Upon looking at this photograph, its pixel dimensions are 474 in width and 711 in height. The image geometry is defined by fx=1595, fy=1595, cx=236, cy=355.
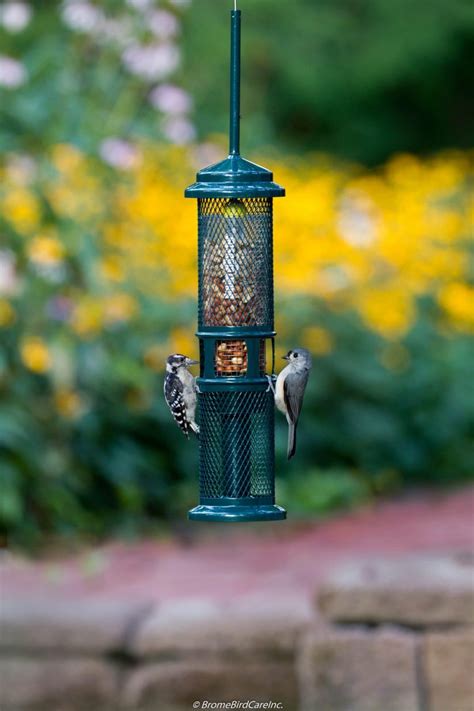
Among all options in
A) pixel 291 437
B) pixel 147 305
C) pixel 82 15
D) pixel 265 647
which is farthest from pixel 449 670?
pixel 82 15

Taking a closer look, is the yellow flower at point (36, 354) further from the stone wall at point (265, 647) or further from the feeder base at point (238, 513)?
the feeder base at point (238, 513)

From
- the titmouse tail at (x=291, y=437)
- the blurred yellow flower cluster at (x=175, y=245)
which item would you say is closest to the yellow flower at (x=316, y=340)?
the blurred yellow flower cluster at (x=175, y=245)

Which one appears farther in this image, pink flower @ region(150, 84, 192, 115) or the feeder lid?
pink flower @ region(150, 84, 192, 115)

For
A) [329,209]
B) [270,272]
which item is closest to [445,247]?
[329,209]

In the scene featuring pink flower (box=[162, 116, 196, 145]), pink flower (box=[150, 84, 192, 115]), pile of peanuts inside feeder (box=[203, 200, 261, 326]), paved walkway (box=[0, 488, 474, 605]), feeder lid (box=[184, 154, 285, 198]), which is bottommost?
paved walkway (box=[0, 488, 474, 605])

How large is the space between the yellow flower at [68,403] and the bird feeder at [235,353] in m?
4.32

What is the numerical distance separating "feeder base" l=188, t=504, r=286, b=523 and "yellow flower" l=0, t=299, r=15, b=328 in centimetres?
466

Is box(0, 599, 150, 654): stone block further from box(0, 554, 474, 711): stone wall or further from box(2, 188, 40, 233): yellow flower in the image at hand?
box(2, 188, 40, 233): yellow flower

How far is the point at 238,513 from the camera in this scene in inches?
175

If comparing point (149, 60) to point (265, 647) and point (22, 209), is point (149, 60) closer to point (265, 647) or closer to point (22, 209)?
point (22, 209)

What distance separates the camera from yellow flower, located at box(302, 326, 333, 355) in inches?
399

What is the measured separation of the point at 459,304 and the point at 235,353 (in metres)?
7.24

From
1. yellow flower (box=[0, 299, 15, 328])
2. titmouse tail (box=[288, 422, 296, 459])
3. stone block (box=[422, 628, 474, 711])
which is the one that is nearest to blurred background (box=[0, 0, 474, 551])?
yellow flower (box=[0, 299, 15, 328])

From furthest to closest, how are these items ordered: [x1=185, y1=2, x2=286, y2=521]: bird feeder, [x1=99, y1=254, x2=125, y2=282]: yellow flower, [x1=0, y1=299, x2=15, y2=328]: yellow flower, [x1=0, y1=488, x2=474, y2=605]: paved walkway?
[x1=99, y1=254, x2=125, y2=282]: yellow flower → [x1=0, y1=299, x2=15, y2=328]: yellow flower → [x1=0, y1=488, x2=474, y2=605]: paved walkway → [x1=185, y1=2, x2=286, y2=521]: bird feeder
